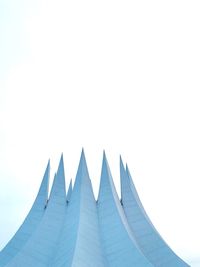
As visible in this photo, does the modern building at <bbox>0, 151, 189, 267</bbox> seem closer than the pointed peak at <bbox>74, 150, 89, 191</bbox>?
Yes

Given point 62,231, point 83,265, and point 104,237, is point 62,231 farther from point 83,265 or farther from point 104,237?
point 83,265

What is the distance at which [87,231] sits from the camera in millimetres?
11789

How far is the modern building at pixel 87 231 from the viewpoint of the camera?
1070cm

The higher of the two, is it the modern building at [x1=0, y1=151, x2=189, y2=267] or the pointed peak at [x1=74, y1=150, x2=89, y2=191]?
the pointed peak at [x1=74, y1=150, x2=89, y2=191]

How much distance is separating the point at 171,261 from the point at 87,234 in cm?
303

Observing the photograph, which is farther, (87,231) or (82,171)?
(82,171)

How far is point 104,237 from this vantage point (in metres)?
12.1

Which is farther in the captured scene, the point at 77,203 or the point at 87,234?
the point at 77,203

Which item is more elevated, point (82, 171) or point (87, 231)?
point (82, 171)

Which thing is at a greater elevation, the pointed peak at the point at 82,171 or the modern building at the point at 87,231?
the pointed peak at the point at 82,171

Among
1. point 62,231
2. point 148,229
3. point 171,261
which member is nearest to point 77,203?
point 62,231

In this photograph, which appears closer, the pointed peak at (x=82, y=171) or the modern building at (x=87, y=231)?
the modern building at (x=87, y=231)

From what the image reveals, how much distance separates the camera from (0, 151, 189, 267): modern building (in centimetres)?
1070

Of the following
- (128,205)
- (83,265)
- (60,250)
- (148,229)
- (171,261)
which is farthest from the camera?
(128,205)
